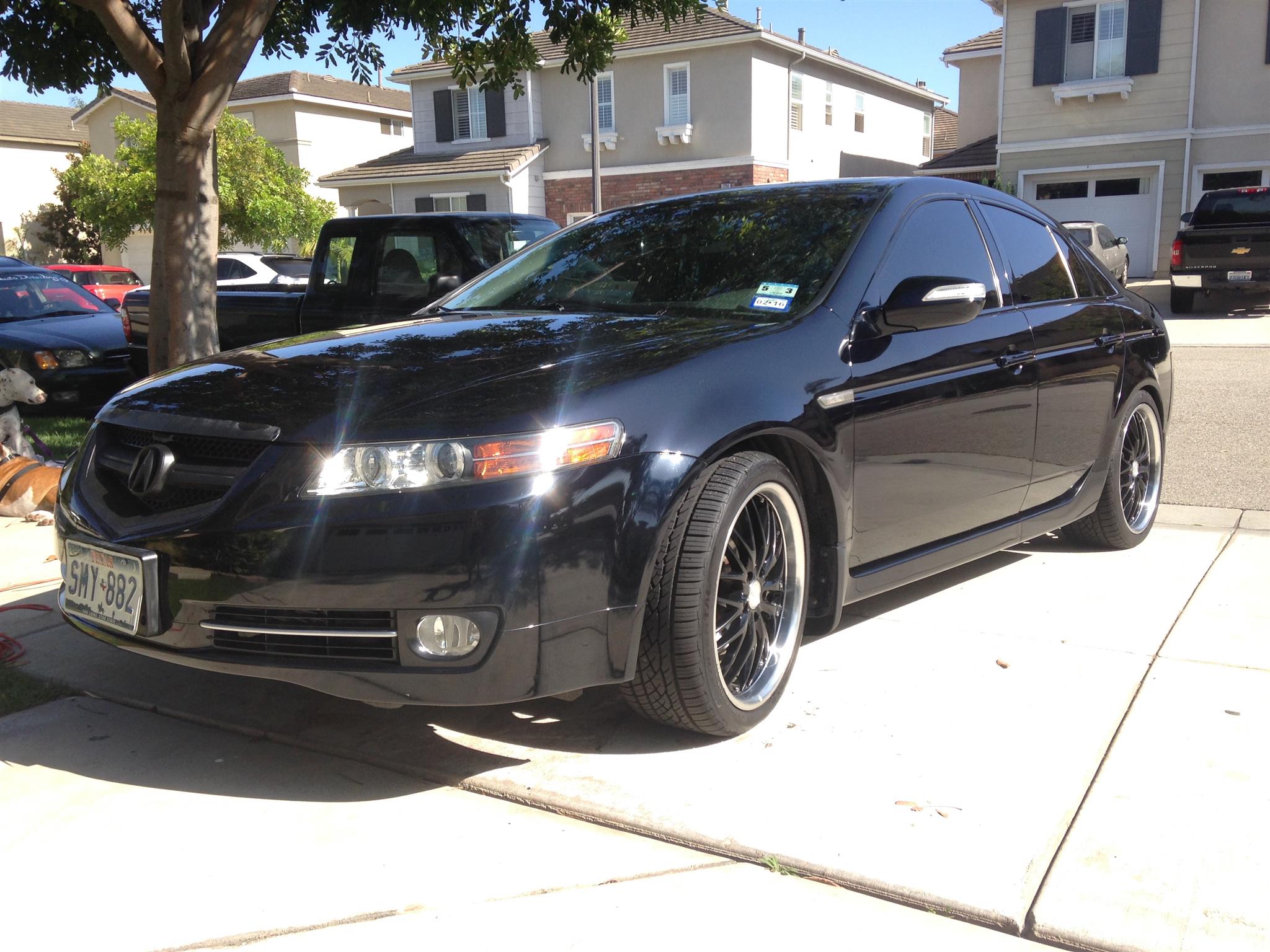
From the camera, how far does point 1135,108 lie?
2473 cm

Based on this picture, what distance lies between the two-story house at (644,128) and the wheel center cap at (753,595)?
80.9 ft

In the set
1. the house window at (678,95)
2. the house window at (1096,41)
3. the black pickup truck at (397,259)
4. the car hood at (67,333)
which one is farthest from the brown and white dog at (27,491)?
the house window at (678,95)

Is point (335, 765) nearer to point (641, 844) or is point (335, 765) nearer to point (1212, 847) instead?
point (641, 844)

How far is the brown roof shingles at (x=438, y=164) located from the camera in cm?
3044

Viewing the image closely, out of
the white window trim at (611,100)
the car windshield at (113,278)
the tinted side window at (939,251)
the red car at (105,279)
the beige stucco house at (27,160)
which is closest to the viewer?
the tinted side window at (939,251)

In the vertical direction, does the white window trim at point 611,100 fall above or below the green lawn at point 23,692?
above

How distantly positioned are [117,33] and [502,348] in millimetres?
4930

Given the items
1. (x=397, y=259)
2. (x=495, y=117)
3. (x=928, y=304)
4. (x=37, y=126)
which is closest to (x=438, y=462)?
(x=928, y=304)

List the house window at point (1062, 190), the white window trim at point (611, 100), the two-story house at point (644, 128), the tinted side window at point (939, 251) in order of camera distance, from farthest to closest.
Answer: the white window trim at point (611, 100), the two-story house at point (644, 128), the house window at point (1062, 190), the tinted side window at point (939, 251)

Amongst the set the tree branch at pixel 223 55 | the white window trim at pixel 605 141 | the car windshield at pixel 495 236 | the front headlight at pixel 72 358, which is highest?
the white window trim at pixel 605 141

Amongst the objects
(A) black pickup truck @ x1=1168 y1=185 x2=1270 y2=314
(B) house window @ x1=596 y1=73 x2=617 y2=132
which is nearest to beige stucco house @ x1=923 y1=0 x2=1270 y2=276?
(A) black pickup truck @ x1=1168 y1=185 x2=1270 y2=314

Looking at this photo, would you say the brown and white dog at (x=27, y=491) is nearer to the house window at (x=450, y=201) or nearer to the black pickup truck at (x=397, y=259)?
the black pickup truck at (x=397, y=259)

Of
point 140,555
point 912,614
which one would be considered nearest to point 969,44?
point 912,614

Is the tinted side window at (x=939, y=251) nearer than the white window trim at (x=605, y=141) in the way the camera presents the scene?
Yes
